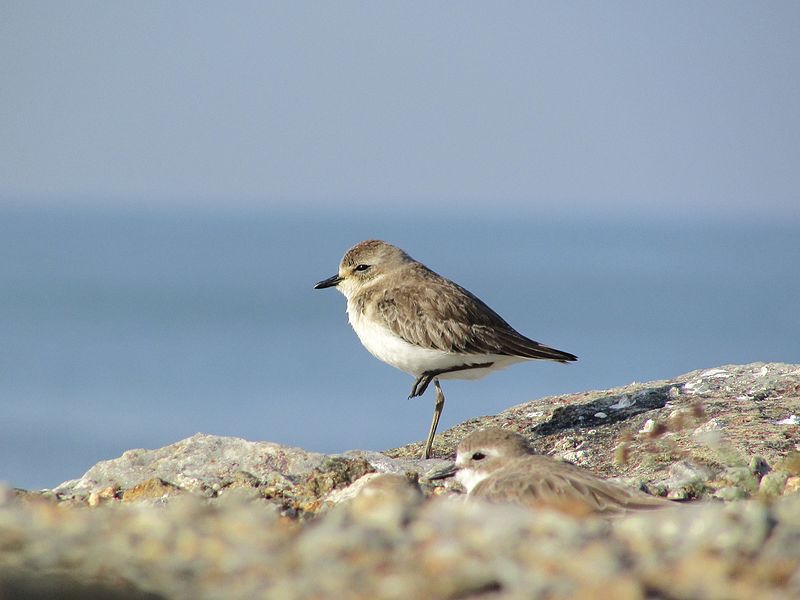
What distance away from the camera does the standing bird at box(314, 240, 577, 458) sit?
8484 mm

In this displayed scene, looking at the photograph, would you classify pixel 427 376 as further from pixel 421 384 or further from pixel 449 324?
pixel 449 324

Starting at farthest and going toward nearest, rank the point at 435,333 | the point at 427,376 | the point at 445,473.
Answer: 1. the point at 427,376
2. the point at 435,333
3. the point at 445,473

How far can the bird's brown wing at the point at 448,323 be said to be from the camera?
8477 millimetres

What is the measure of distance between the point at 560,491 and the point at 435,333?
13.2 feet

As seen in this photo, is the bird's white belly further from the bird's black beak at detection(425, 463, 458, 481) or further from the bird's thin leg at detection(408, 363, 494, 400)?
the bird's black beak at detection(425, 463, 458, 481)

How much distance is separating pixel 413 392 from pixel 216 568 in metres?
5.70

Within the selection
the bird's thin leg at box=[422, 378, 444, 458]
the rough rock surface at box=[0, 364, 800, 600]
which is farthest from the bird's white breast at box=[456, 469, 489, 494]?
the bird's thin leg at box=[422, 378, 444, 458]

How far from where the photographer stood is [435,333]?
8.47 m

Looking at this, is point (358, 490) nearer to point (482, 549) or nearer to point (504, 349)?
point (482, 549)

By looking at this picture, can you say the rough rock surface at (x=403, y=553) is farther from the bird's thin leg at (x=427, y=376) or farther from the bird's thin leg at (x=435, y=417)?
the bird's thin leg at (x=427, y=376)

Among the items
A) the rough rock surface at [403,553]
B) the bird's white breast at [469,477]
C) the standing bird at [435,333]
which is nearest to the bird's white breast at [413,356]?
the standing bird at [435,333]

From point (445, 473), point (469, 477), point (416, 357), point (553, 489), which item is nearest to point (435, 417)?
point (416, 357)

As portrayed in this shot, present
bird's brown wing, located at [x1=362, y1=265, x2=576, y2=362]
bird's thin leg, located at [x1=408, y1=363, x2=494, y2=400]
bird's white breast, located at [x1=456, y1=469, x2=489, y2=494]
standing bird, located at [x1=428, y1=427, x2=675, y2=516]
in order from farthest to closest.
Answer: bird's thin leg, located at [x1=408, y1=363, x2=494, y2=400], bird's brown wing, located at [x1=362, y1=265, x2=576, y2=362], bird's white breast, located at [x1=456, y1=469, x2=489, y2=494], standing bird, located at [x1=428, y1=427, x2=675, y2=516]

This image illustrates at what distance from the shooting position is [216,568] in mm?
3025
